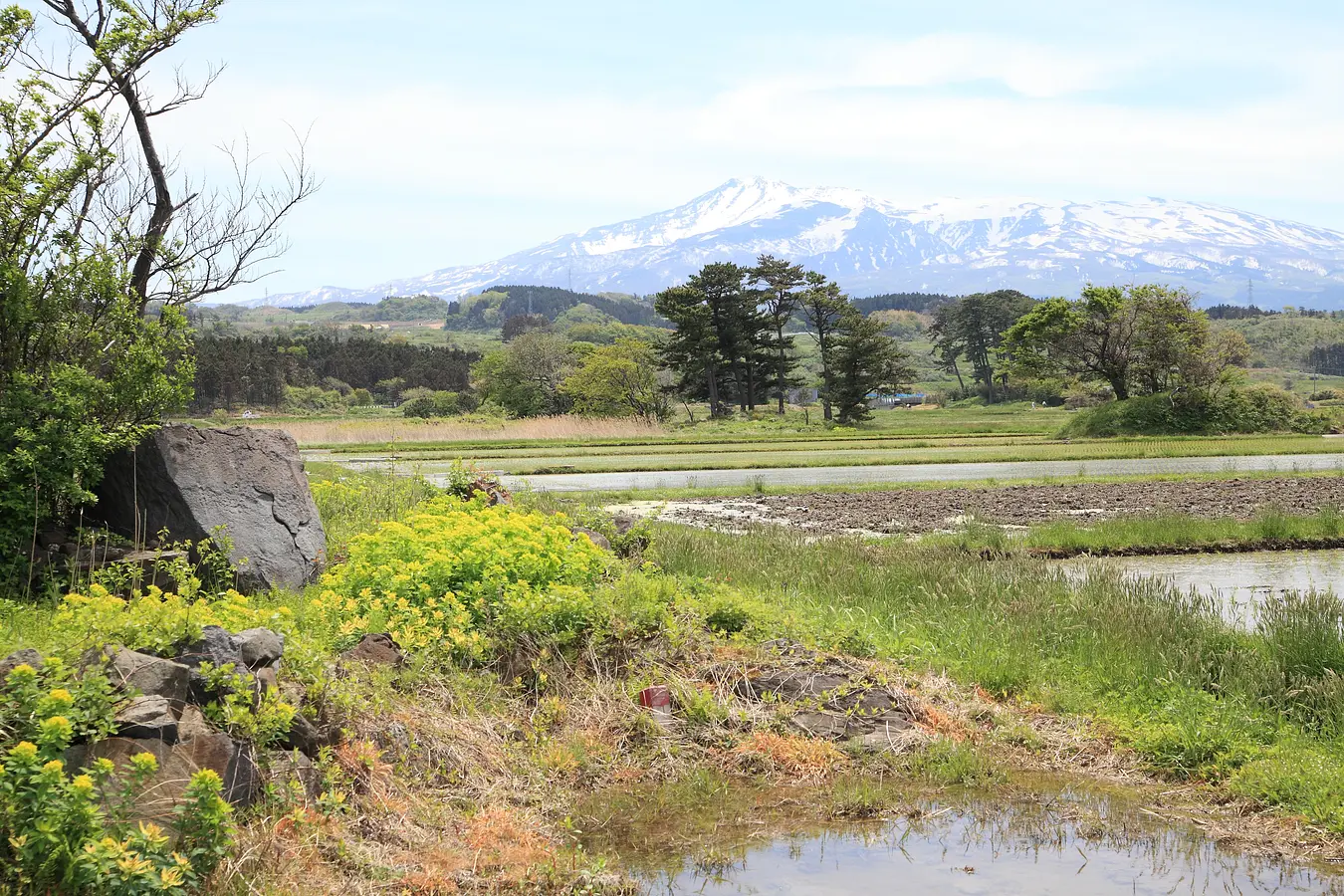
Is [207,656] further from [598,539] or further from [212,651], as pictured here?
[598,539]

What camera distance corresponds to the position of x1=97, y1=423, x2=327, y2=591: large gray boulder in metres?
10.6

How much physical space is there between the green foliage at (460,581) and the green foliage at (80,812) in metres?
2.73

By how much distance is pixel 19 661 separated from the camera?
5539 millimetres

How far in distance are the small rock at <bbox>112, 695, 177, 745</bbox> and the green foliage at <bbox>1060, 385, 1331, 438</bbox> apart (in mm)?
50023

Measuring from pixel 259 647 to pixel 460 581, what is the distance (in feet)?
10.3

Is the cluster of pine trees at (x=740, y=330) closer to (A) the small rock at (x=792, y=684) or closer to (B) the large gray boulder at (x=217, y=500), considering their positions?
(B) the large gray boulder at (x=217, y=500)

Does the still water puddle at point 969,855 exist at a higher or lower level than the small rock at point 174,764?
lower

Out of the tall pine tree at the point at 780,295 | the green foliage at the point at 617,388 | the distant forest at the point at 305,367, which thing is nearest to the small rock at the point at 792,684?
the green foliage at the point at 617,388

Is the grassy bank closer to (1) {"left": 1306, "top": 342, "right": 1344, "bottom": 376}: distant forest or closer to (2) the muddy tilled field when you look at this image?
(2) the muddy tilled field

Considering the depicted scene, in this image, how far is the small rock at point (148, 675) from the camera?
571 centimetres

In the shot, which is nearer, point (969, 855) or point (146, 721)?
point (146, 721)

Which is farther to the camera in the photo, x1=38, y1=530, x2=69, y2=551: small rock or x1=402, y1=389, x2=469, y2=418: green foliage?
x1=402, y1=389, x2=469, y2=418: green foliage

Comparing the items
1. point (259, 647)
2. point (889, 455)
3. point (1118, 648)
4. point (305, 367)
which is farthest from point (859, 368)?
point (305, 367)

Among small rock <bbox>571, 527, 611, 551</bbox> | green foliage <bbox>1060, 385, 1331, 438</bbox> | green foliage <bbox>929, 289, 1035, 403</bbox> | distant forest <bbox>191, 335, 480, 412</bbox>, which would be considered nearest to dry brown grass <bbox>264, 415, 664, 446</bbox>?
green foliage <bbox>1060, 385, 1331, 438</bbox>
